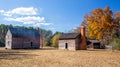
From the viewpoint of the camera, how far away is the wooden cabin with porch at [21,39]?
183 ft

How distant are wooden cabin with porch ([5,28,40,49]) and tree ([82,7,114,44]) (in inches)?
775

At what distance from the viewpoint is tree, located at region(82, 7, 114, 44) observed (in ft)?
153

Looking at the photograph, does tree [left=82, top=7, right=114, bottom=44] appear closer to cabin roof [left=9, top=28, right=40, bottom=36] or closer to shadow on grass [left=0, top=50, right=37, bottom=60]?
cabin roof [left=9, top=28, right=40, bottom=36]

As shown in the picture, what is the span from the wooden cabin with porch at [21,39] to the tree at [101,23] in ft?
64.6

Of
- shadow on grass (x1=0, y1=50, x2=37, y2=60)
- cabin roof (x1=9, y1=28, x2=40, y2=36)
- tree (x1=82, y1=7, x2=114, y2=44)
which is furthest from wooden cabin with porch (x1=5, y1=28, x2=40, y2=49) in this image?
shadow on grass (x1=0, y1=50, x2=37, y2=60)

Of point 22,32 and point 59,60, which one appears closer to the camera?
point 59,60

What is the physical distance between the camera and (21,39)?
57.2 meters

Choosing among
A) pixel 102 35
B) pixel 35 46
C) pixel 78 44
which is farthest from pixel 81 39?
pixel 35 46

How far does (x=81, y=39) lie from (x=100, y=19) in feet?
27.1

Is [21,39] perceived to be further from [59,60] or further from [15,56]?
[59,60]

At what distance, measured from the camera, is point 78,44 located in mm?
52188

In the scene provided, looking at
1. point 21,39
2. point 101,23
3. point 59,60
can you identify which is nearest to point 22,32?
point 21,39

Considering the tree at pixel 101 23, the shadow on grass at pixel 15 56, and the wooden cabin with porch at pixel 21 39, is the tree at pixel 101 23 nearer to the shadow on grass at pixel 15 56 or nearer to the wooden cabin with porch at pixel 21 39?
the wooden cabin with porch at pixel 21 39

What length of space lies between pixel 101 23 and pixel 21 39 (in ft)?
80.0
